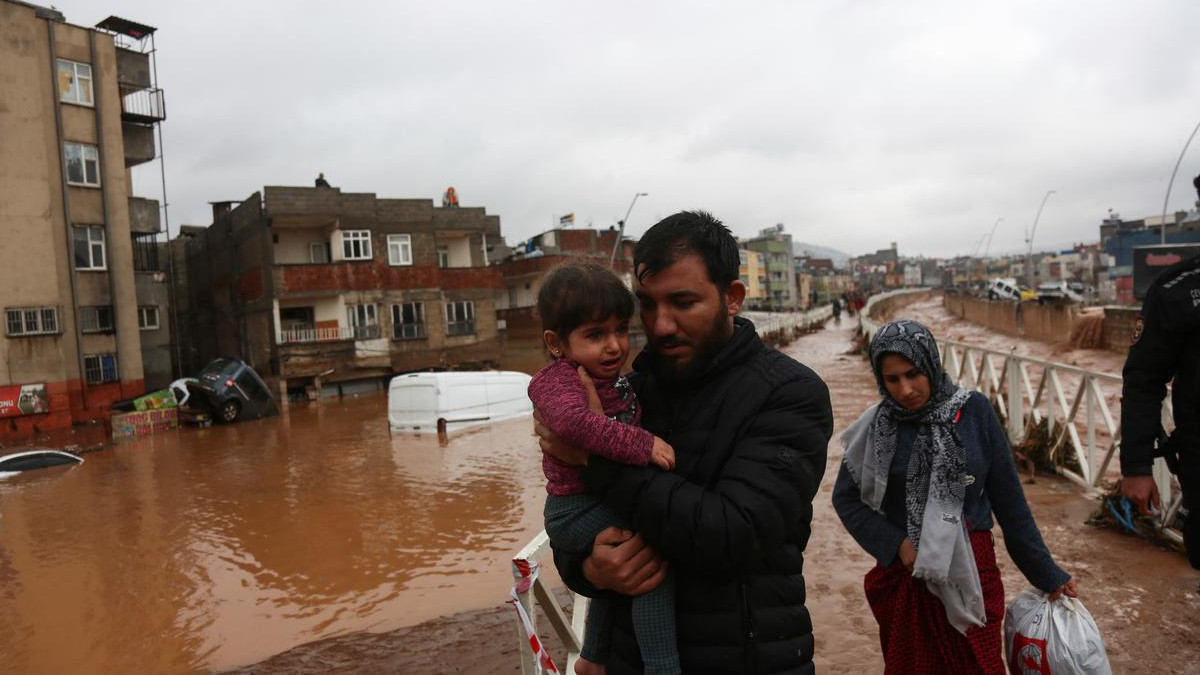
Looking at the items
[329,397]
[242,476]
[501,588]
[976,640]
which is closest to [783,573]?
[976,640]

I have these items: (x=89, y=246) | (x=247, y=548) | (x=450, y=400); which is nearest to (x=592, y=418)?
(x=247, y=548)

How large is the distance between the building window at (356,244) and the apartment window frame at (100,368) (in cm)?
1070

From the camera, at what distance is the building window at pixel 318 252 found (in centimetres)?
3506

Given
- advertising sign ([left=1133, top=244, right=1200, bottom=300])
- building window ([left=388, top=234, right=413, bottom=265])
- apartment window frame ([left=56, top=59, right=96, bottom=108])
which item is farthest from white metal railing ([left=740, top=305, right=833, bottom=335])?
apartment window frame ([left=56, top=59, right=96, bottom=108])

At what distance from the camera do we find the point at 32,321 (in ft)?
78.4

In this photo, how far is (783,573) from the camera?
75.8 inches

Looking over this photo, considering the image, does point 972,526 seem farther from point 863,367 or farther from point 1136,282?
point 1136,282

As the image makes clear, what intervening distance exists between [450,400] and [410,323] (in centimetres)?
1704

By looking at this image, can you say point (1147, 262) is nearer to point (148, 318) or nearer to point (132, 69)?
point (132, 69)

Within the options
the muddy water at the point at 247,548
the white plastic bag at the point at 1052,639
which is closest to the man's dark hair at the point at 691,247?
the white plastic bag at the point at 1052,639

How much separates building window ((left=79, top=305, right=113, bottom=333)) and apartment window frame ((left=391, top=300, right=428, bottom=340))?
11.3m

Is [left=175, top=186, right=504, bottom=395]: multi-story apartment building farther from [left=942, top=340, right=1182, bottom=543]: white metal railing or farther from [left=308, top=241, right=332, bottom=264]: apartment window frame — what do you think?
[left=942, top=340, right=1182, bottom=543]: white metal railing

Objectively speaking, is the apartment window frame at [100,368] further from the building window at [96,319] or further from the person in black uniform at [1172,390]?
the person in black uniform at [1172,390]

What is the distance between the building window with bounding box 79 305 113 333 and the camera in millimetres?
25156
